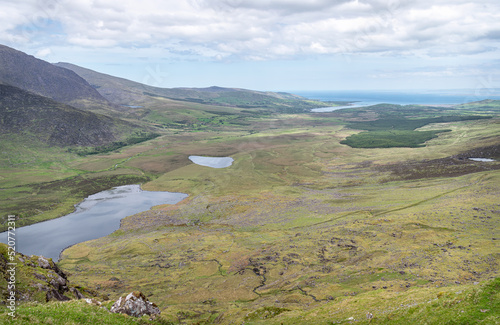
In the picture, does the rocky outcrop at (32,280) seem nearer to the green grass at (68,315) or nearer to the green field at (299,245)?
the green grass at (68,315)

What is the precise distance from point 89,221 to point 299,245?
2921 inches

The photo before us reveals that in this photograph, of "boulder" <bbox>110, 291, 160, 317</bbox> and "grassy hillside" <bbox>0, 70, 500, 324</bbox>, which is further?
"grassy hillside" <bbox>0, 70, 500, 324</bbox>

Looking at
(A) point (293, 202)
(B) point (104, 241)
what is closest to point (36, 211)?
(B) point (104, 241)

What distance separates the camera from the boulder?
33.0 m

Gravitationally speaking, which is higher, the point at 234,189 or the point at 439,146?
the point at 439,146

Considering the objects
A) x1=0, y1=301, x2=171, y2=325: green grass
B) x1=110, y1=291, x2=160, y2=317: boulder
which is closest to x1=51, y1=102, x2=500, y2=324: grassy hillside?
x1=110, y1=291, x2=160, y2=317: boulder

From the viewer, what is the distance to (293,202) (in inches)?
4528

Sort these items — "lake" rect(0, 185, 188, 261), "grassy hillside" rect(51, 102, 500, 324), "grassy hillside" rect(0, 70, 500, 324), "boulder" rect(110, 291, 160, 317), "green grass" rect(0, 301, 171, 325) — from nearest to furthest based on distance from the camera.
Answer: "green grass" rect(0, 301, 171, 325), "boulder" rect(110, 291, 160, 317), "grassy hillside" rect(0, 70, 500, 324), "grassy hillside" rect(51, 102, 500, 324), "lake" rect(0, 185, 188, 261)

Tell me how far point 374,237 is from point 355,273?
19.3 m

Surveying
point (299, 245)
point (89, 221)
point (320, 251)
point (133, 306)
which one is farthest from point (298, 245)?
point (89, 221)

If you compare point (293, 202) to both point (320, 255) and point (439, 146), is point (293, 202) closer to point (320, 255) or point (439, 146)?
point (320, 255)

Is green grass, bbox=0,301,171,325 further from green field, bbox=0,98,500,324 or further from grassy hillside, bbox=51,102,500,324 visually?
grassy hillside, bbox=51,102,500,324

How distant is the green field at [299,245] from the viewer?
38719mm

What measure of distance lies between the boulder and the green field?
8.16 feet
